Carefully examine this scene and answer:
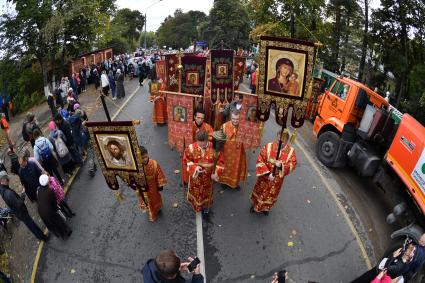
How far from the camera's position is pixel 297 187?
861 cm

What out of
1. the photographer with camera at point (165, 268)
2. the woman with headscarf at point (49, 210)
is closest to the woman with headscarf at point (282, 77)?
the photographer with camera at point (165, 268)

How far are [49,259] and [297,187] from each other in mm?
5834

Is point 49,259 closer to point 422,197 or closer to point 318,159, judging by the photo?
point 422,197

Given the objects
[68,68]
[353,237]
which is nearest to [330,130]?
Answer: [353,237]

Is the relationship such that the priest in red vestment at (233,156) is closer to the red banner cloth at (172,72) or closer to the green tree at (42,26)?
the red banner cloth at (172,72)

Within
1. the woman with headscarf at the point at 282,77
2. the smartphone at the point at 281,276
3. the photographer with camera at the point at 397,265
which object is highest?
the woman with headscarf at the point at 282,77

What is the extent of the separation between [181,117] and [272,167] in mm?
3168

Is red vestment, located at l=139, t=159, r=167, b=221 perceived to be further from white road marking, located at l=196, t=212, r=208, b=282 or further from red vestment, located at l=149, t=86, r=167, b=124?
red vestment, located at l=149, t=86, r=167, b=124

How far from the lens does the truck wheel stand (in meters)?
9.49

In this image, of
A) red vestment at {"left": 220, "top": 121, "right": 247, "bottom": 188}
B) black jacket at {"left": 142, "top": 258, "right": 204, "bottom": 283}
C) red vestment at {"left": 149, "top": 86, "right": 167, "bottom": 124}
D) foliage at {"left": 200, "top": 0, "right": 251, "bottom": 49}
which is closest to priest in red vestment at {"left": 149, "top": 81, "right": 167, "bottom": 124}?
red vestment at {"left": 149, "top": 86, "right": 167, "bottom": 124}

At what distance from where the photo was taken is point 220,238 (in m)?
6.69

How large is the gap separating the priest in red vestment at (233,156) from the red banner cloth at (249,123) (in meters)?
0.97

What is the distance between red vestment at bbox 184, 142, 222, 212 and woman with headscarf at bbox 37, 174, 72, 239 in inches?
99.7

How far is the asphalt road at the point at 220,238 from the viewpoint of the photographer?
19.5ft
